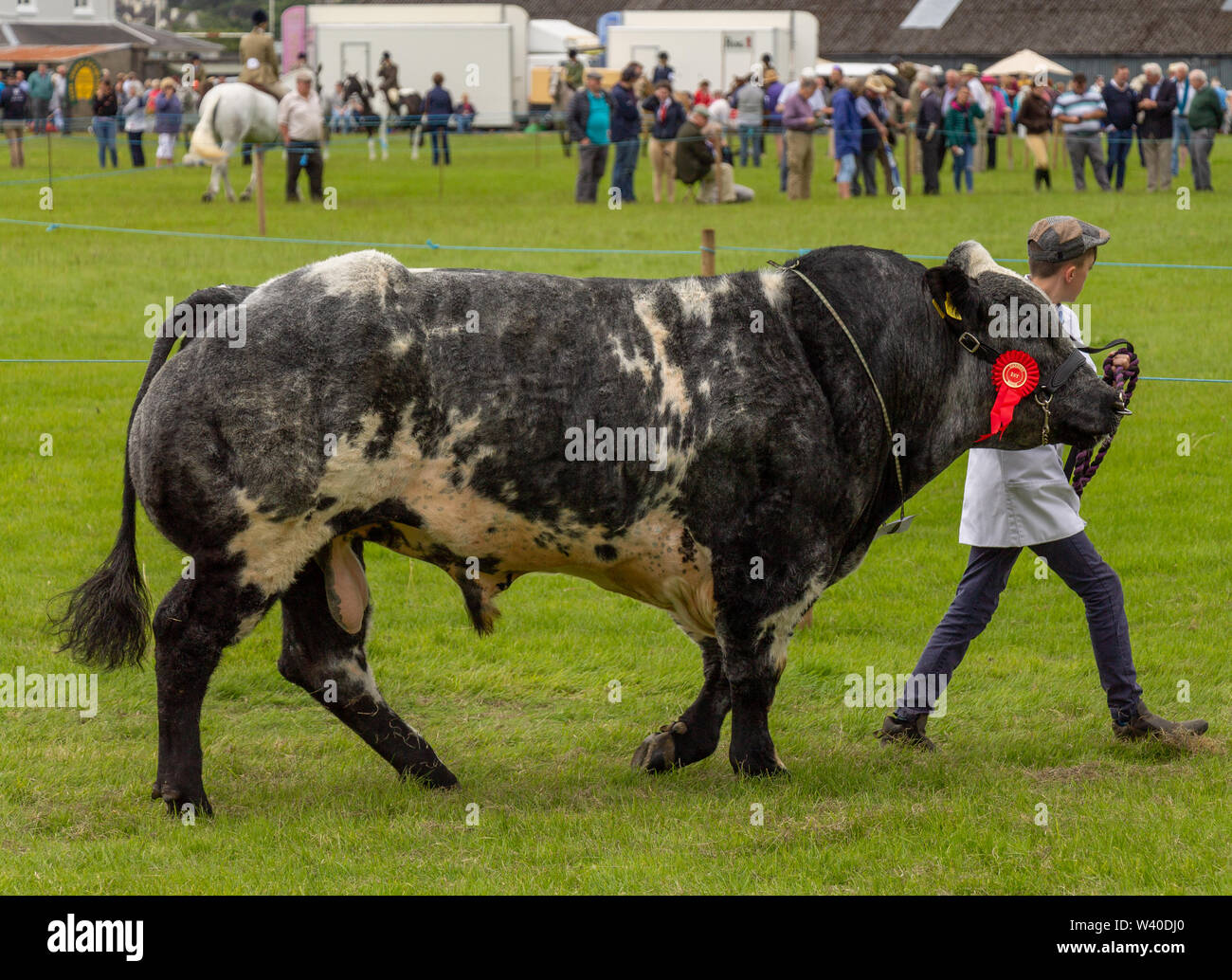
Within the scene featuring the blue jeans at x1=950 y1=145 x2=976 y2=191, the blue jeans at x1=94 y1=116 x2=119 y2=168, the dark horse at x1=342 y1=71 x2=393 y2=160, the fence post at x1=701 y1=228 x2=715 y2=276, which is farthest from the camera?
the dark horse at x1=342 y1=71 x2=393 y2=160

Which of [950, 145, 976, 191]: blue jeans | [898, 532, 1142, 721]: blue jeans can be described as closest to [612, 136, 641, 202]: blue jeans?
[950, 145, 976, 191]: blue jeans

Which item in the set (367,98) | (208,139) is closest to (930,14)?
(367,98)

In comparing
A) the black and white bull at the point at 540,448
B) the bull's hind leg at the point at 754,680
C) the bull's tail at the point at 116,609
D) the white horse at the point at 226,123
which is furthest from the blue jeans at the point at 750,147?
the bull's tail at the point at 116,609

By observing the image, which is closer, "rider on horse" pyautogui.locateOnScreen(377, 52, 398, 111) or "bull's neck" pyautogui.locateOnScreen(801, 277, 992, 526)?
"bull's neck" pyautogui.locateOnScreen(801, 277, 992, 526)

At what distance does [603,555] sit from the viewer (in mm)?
5418

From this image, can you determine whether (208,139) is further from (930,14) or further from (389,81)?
(930,14)

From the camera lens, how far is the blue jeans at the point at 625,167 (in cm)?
2672

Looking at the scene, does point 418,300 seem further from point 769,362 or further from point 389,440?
Answer: point 769,362

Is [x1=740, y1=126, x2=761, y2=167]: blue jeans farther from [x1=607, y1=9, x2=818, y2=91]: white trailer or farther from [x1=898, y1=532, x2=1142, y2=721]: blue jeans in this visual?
[x1=898, y1=532, x2=1142, y2=721]: blue jeans

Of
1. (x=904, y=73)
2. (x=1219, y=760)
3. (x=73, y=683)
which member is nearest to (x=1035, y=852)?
(x=1219, y=760)

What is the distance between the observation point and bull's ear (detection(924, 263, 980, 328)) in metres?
5.49

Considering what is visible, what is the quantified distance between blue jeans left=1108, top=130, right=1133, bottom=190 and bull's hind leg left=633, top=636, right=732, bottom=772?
77.3 ft

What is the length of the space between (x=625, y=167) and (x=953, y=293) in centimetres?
2201

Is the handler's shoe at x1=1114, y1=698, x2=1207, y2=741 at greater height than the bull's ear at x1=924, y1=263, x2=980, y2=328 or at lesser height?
lesser
